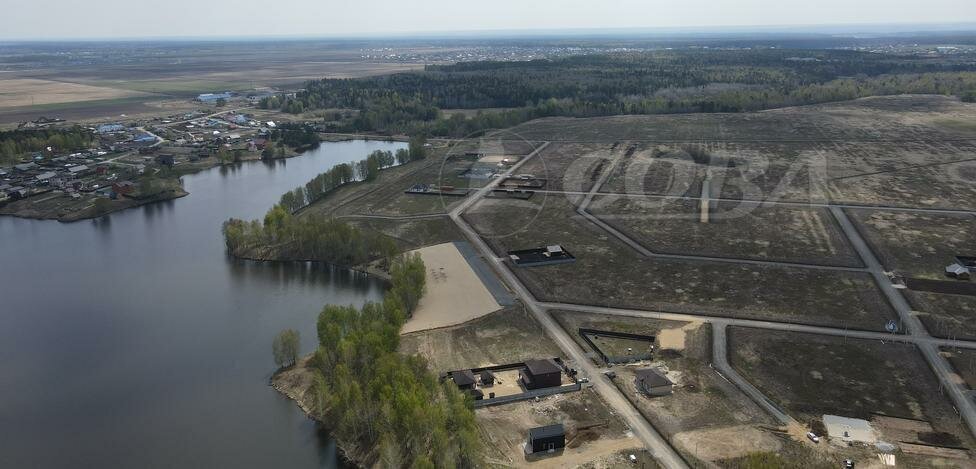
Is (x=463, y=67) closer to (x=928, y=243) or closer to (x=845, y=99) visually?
(x=845, y=99)

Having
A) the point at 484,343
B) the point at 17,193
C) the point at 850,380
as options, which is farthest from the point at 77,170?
the point at 850,380

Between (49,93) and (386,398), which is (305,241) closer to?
(386,398)

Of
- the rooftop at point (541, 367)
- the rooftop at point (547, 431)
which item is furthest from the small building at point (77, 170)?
the rooftop at point (547, 431)

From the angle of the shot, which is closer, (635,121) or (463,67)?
(635,121)

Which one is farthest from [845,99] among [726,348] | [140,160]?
[140,160]

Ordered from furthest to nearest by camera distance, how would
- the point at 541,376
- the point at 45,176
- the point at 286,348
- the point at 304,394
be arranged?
the point at 45,176 → the point at 286,348 → the point at 304,394 → the point at 541,376

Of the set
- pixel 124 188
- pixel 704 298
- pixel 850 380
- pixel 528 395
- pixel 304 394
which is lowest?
pixel 304 394

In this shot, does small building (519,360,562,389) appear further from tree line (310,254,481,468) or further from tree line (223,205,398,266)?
tree line (223,205,398,266)
